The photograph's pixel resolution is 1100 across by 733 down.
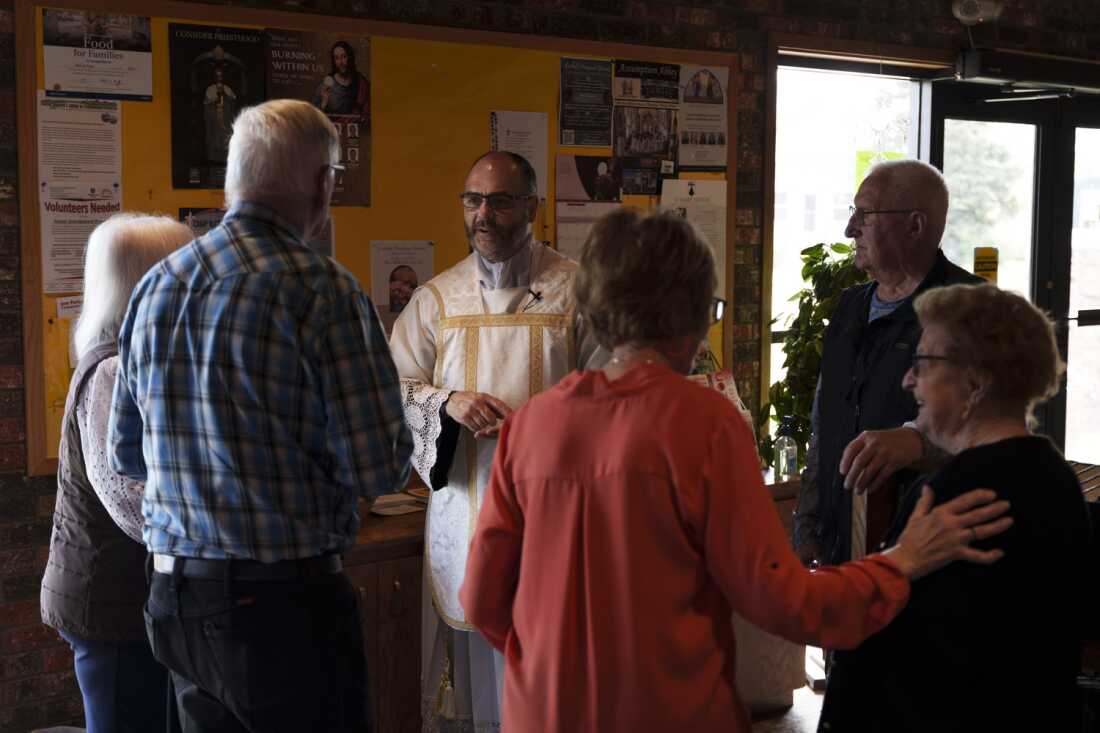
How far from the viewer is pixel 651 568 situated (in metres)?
1.54

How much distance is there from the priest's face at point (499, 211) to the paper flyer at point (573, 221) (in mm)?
1298

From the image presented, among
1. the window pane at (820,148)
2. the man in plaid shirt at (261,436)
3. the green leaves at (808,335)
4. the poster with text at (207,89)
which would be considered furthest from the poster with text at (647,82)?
the man in plaid shirt at (261,436)

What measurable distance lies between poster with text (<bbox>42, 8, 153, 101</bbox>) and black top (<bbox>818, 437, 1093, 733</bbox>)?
2656 millimetres

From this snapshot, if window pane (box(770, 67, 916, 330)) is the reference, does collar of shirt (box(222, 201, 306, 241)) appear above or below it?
below

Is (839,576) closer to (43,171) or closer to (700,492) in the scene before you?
(700,492)

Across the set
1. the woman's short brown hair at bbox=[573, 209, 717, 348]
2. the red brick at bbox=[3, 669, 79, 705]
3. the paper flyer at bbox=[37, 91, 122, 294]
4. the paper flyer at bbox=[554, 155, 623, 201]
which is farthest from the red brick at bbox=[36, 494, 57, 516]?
the woman's short brown hair at bbox=[573, 209, 717, 348]

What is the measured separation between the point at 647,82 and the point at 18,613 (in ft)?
9.34

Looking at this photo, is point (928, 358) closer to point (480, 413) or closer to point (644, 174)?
point (480, 413)

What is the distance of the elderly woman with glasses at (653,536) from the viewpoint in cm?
151

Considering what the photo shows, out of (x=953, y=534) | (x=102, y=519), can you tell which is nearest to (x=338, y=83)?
(x=102, y=519)

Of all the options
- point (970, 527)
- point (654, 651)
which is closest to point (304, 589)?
point (654, 651)

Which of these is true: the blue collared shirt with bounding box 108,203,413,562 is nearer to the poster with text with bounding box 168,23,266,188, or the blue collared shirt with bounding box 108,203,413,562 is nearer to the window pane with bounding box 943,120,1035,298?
the poster with text with bounding box 168,23,266,188

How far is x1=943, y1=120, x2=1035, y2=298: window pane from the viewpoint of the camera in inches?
227

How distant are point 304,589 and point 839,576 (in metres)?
0.85
